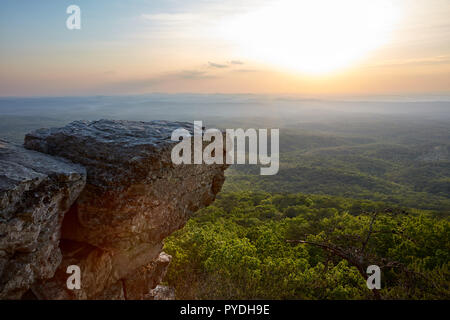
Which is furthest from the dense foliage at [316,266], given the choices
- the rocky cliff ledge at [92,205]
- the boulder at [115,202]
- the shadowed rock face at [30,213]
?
the shadowed rock face at [30,213]

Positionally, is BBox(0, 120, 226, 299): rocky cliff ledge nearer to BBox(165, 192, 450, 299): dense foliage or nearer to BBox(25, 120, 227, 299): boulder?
BBox(25, 120, 227, 299): boulder

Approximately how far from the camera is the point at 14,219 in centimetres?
577

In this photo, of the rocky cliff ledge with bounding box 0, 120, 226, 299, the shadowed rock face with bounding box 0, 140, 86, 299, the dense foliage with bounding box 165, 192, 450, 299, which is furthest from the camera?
the dense foliage with bounding box 165, 192, 450, 299

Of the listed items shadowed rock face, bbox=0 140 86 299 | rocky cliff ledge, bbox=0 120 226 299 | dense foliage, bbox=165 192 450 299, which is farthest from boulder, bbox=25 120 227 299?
dense foliage, bbox=165 192 450 299

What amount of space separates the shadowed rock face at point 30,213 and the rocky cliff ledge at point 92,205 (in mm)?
18

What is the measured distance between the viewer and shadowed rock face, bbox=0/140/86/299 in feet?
18.9

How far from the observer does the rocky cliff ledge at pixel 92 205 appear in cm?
602

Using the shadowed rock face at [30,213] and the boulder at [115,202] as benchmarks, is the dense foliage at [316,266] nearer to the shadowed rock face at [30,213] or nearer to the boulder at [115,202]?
the boulder at [115,202]

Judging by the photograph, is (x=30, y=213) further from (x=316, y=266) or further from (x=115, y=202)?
(x=316, y=266)

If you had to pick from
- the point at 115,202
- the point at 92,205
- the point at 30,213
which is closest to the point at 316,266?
the point at 115,202

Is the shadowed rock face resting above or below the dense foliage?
above

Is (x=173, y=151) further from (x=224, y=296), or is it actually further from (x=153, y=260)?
(x=224, y=296)

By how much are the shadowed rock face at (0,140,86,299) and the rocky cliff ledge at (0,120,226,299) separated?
0.02m
